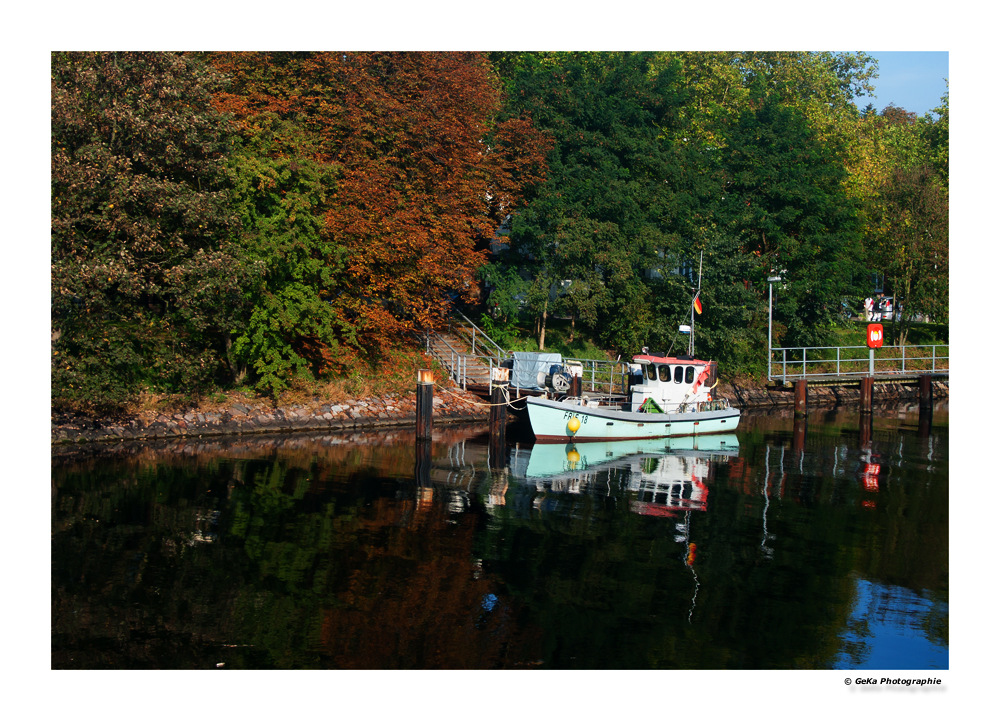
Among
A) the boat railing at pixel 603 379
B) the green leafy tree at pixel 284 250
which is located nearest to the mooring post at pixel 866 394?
the boat railing at pixel 603 379

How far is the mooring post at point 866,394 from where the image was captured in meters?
41.4

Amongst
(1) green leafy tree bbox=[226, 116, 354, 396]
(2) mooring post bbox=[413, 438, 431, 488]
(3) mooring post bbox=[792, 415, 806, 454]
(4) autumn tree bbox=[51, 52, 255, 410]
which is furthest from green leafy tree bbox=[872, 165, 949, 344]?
(4) autumn tree bbox=[51, 52, 255, 410]

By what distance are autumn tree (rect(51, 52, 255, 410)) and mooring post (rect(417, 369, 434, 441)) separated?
6.59m

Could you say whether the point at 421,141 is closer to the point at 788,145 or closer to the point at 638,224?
the point at 638,224

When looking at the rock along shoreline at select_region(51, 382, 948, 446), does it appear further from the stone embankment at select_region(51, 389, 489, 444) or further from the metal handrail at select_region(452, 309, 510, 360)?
the metal handrail at select_region(452, 309, 510, 360)

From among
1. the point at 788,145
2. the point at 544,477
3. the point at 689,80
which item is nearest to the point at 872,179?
the point at 788,145

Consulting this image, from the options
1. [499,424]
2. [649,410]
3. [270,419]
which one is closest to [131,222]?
[270,419]

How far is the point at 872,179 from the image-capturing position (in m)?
57.4

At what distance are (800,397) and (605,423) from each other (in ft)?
43.5

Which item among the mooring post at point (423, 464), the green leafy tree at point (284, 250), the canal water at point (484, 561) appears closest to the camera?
→ the canal water at point (484, 561)

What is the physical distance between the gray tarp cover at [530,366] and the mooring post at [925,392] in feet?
59.6

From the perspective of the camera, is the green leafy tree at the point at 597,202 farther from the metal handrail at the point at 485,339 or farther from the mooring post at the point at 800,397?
the mooring post at the point at 800,397

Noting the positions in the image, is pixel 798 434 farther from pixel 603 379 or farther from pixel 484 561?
pixel 484 561

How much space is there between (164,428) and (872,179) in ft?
152
